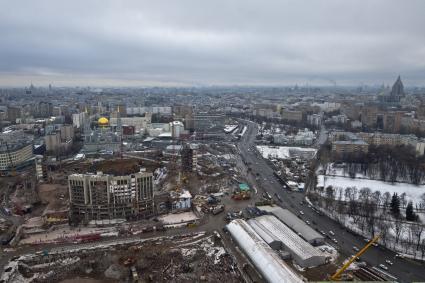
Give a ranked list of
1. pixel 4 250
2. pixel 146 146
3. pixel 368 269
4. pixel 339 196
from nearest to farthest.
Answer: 1. pixel 368 269
2. pixel 4 250
3. pixel 339 196
4. pixel 146 146

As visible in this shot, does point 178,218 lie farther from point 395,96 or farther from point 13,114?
point 395,96

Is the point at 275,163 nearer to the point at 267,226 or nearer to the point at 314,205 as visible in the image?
the point at 314,205

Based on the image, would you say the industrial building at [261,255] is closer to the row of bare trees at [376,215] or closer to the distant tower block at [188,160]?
the row of bare trees at [376,215]

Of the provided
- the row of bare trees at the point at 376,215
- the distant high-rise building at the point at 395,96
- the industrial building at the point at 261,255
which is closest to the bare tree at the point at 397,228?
the row of bare trees at the point at 376,215

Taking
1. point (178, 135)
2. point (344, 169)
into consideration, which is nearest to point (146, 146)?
point (178, 135)

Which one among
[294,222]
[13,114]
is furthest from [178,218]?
[13,114]

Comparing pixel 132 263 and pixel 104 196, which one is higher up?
pixel 104 196
